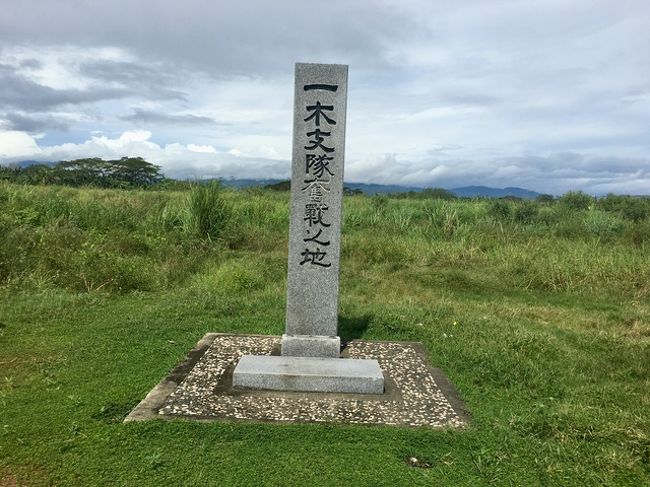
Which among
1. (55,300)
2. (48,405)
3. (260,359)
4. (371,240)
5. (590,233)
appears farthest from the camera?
(590,233)

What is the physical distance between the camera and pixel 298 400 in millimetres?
3910

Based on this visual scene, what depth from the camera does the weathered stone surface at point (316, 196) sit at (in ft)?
14.4

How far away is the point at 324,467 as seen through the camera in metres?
3.05

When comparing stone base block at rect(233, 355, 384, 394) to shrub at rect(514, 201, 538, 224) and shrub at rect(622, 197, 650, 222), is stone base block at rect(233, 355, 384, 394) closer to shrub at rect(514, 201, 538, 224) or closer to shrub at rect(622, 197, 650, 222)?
shrub at rect(514, 201, 538, 224)

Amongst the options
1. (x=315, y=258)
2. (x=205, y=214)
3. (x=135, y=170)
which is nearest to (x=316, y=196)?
(x=315, y=258)

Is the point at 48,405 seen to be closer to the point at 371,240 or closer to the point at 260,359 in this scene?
the point at 260,359

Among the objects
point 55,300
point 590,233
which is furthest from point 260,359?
point 590,233

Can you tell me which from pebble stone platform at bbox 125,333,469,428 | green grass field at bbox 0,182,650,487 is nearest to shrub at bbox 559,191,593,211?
green grass field at bbox 0,182,650,487

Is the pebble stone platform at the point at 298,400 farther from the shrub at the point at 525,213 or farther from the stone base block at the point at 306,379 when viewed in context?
the shrub at the point at 525,213

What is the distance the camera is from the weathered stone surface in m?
4.39

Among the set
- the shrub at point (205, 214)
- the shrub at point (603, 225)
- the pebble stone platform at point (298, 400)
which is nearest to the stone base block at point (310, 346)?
the pebble stone platform at point (298, 400)

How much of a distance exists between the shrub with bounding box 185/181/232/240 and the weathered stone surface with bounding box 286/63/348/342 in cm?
565

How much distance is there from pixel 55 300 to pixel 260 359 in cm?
337

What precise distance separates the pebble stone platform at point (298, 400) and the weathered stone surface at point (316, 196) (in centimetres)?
67
